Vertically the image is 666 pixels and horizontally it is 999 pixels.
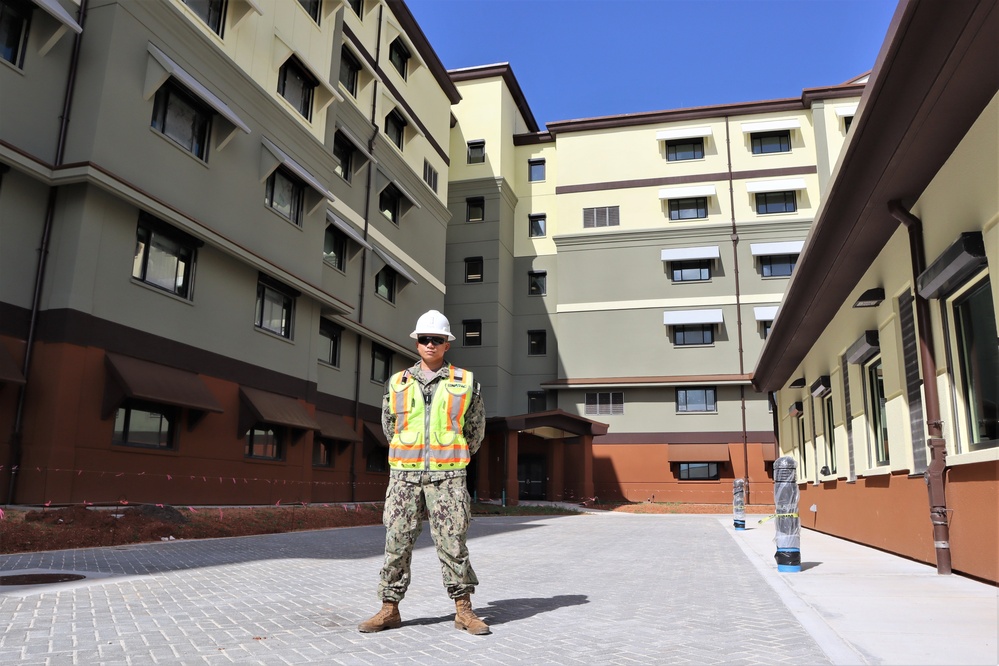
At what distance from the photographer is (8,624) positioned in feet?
18.4

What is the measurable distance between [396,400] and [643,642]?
104 inches

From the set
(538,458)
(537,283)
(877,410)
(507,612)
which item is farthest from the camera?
(537,283)

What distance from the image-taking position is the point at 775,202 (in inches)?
1550

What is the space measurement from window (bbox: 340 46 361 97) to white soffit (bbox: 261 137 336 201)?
5.81 m

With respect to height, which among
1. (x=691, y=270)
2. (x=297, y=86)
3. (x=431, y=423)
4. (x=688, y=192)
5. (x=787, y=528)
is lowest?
(x=787, y=528)

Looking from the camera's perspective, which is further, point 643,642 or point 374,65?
point 374,65

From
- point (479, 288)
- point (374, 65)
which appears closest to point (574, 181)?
point (479, 288)

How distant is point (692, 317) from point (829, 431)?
67.1 feet

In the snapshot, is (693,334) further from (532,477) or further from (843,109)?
(843,109)

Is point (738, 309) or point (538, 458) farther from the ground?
point (738, 309)

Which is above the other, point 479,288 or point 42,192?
point 479,288

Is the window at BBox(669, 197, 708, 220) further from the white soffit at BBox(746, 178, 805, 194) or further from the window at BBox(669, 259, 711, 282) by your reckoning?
the window at BBox(669, 259, 711, 282)

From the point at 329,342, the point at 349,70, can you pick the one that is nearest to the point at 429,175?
the point at 349,70

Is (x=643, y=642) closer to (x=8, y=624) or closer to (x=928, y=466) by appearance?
(x=8, y=624)
